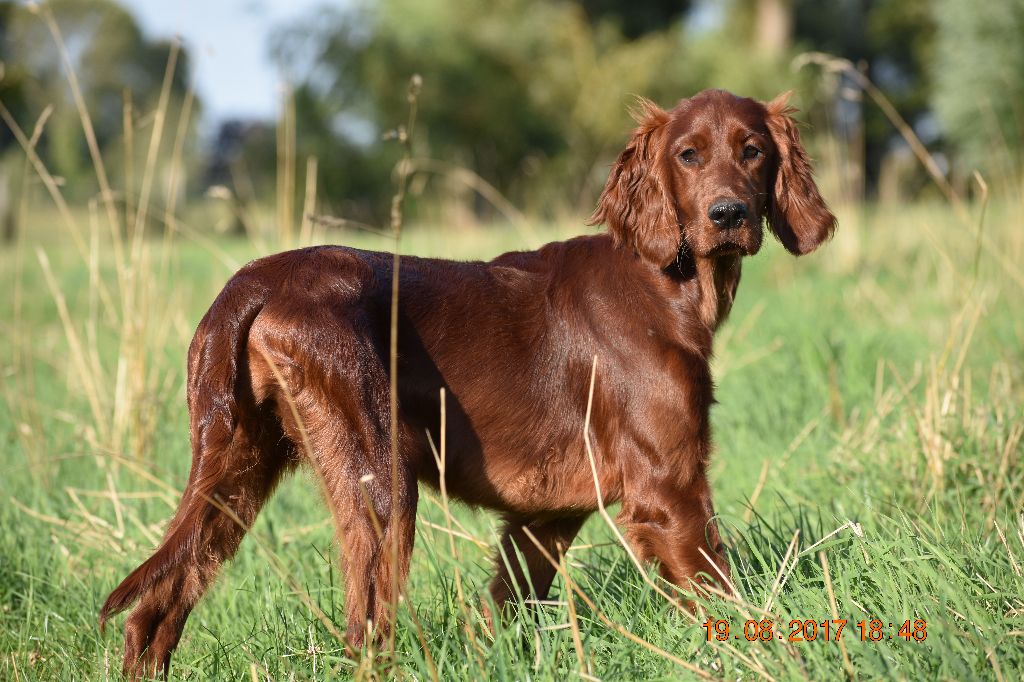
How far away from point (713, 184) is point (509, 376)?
751 mm

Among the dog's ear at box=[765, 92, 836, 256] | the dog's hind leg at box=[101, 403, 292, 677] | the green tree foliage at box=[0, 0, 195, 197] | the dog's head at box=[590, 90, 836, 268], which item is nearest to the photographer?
the dog's hind leg at box=[101, 403, 292, 677]

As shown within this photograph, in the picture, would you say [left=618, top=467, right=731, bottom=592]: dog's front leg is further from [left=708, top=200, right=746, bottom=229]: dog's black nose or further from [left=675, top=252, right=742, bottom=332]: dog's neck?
[left=708, top=200, right=746, bottom=229]: dog's black nose

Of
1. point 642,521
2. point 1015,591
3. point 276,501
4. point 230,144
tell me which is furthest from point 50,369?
point 230,144

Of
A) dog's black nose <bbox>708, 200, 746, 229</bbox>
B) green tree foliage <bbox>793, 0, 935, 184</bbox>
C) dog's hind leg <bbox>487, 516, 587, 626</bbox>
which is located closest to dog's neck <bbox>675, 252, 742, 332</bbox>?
dog's black nose <bbox>708, 200, 746, 229</bbox>

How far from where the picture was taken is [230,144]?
3475 centimetres

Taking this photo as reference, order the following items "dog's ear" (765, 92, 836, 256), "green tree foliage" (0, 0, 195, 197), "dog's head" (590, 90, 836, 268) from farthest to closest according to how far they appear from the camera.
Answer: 1. "green tree foliage" (0, 0, 195, 197)
2. "dog's ear" (765, 92, 836, 256)
3. "dog's head" (590, 90, 836, 268)

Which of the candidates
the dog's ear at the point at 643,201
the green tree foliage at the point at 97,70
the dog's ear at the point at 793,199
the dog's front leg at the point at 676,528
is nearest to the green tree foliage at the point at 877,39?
the green tree foliage at the point at 97,70

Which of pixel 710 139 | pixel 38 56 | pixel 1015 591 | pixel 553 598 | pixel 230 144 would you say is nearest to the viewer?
pixel 1015 591

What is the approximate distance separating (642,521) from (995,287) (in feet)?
17.6

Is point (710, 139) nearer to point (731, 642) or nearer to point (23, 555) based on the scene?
point (731, 642)

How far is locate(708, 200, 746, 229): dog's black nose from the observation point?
2506 mm

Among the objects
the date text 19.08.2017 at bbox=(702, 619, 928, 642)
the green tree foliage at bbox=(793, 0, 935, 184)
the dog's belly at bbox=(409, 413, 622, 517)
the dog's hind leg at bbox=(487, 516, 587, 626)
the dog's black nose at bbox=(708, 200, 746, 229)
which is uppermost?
the green tree foliage at bbox=(793, 0, 935, 184)

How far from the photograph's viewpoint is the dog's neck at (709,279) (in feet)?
8.79

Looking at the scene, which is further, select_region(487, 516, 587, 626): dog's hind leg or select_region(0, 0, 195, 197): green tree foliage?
select_region(0, 0, 195, 197): green tree foliage
